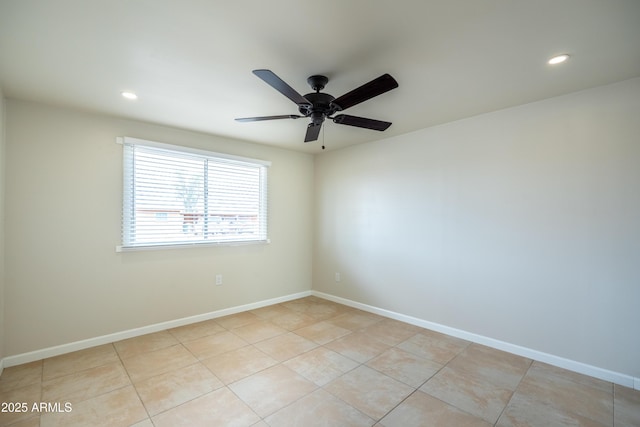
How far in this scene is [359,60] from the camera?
201 cm

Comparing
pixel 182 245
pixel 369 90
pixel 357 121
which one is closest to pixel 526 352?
pixel 357 121

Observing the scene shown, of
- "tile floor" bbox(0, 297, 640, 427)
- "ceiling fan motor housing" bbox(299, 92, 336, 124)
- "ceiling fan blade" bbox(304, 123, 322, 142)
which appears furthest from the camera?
"ceiling fan blade" bbox(304, 123, 322, 142)

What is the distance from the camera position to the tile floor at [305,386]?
193 centimetres

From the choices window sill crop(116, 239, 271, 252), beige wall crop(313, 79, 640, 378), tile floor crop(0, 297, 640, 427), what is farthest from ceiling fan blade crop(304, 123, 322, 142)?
tile floor crop(0, 297, 640, 427)

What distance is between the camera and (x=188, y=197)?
11.9 ft

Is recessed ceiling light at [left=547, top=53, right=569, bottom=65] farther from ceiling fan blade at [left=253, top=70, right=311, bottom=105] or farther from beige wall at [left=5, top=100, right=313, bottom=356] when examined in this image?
beige wall at [left=5, top=100, right=313, bottom=356]

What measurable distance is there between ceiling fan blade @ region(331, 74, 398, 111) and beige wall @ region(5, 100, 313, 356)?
2417 millimetres

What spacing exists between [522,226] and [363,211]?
2001 mm

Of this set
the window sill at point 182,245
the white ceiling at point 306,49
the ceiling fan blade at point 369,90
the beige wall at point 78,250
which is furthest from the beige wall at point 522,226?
the beige wall at point 78,250

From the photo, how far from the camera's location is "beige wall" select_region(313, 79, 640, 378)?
2377 mm

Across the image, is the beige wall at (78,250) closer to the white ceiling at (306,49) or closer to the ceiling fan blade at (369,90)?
the white ceiling at (306,49)

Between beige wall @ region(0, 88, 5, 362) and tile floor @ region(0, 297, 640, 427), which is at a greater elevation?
beige wall @ region(0, 88, 5, 362)

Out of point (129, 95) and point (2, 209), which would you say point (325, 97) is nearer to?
point (129, 95)

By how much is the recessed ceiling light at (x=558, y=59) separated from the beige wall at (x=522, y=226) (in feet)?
2.53
